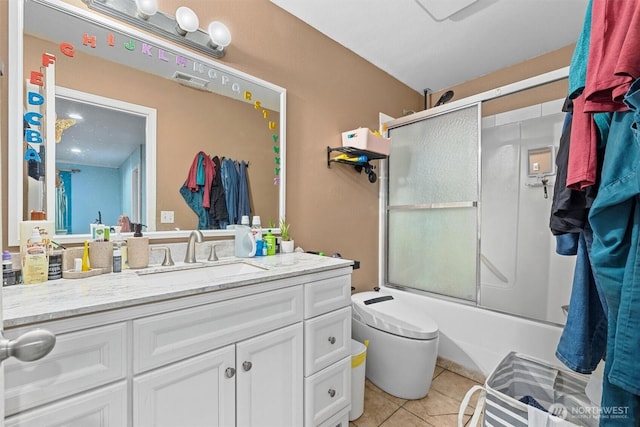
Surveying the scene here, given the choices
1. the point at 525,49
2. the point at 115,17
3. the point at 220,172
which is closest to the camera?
the point at 115,17

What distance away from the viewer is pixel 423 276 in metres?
2.28

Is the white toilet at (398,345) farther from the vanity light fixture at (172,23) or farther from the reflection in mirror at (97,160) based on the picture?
the vanity light fixture at (172,23)

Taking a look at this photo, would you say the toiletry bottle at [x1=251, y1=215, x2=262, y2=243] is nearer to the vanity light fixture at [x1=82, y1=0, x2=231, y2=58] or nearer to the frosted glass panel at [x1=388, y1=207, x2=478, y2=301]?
the vanity light fixture at [x1=82, y1=0, x2=231, y2=58]

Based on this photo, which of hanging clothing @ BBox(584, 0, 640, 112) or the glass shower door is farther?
the glass shower door

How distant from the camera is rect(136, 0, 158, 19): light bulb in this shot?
119 centimetres

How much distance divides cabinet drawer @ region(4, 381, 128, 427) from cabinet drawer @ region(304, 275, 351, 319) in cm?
64

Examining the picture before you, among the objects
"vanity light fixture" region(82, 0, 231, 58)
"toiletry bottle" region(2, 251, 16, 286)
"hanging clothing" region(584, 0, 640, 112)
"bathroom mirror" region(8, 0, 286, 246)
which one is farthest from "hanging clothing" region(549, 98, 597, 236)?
"toiletry bottle" region(2, 251, 16, 286)

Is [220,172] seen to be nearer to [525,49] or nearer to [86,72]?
[86,72]

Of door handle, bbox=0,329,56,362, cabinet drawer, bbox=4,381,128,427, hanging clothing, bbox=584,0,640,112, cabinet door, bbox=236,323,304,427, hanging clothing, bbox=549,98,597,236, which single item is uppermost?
hanging clothing, bbox=584,0,640,112

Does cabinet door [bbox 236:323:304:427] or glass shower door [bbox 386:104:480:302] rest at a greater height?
glass shower door [bbox 386:104:480:302]

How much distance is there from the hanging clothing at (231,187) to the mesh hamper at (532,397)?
50.6 inches

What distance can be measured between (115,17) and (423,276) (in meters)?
2.41

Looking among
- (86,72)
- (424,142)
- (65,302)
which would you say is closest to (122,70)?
(86,72)

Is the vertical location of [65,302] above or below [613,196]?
below
